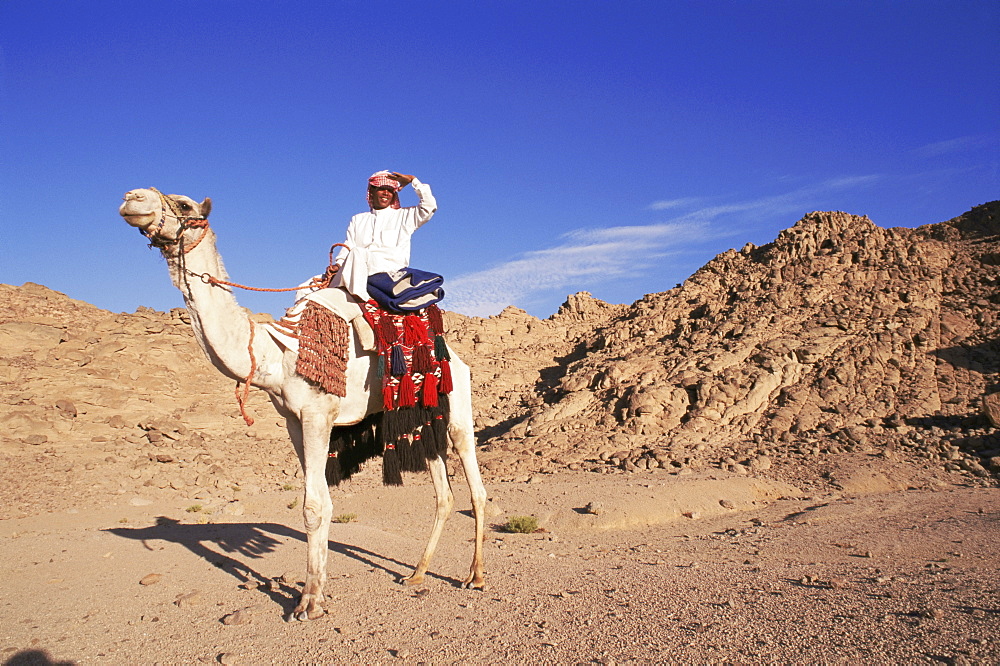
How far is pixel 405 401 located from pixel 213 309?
1.86m

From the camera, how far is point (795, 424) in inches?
718

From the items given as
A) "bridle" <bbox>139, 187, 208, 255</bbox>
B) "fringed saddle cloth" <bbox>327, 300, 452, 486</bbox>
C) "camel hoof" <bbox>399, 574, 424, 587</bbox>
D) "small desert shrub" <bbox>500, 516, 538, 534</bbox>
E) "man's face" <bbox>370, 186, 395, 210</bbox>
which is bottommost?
"small desert shrub" <bbox>500, 516, 538, 534</bbox>

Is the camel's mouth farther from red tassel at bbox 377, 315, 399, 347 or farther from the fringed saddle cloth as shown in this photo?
red tassel at bbox 377, 315, 399, 347

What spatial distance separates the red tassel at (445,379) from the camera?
6.77m

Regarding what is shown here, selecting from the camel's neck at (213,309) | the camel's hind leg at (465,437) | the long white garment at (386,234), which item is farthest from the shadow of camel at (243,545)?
the long white garment at (386,234)

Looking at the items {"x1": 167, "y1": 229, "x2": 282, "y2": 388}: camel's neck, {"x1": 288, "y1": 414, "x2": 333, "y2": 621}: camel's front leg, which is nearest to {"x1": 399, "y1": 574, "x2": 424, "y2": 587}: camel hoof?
{"x1": 288, "y1": 414, "x2": 333, "y2": 621}: camel's front leg

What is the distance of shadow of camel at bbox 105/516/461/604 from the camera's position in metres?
6.99

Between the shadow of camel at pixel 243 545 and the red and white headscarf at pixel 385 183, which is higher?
the red and white headscarf at pixel 385 183

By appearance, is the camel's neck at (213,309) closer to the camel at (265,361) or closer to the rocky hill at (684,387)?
the camel at (265,361)

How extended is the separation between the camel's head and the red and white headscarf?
1848 mm

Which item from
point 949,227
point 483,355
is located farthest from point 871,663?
point 949,227

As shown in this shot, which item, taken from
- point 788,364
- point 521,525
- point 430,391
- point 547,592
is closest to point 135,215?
point 430,391

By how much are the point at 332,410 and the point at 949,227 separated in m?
30.6

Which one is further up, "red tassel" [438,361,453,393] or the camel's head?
the camel's head
